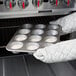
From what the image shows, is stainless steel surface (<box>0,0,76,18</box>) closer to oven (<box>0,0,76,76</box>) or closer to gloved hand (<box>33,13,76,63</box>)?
oven (<box>0,0,76,76</box>)

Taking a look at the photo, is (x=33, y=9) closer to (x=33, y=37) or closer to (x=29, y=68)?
(x=33, y=37)

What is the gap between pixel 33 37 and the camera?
1.00 m

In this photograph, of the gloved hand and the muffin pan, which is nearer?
the gloved hand

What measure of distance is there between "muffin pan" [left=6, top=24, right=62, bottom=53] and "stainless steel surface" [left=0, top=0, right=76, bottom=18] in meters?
0.11

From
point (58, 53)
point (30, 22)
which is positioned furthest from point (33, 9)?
point (58, 53)

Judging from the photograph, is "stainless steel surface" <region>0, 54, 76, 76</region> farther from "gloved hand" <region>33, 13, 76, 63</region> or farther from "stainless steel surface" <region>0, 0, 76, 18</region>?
"stainless steel surface" <region>0, 0, 76, 18</region>

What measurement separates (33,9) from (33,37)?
0.18 meters

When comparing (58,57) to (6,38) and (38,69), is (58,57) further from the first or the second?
(6,38)

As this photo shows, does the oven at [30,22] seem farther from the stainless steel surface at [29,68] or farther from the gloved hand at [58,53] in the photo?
the gloved hand at [58,53]

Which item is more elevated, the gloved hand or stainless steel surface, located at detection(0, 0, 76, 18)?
stainless steel surface, located at detection(0, 0, 76, 18)

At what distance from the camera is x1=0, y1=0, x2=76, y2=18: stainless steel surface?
0.99 metres

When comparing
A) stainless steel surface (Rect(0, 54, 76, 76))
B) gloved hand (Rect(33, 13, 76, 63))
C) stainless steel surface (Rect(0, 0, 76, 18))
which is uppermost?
stainless steel surface (Rect(0, 0, 76, 18))

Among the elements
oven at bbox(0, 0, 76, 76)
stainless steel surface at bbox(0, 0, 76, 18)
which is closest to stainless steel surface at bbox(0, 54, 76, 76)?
oven at bbox(0, 0, 76, 76)

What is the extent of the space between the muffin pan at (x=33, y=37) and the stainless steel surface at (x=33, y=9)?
11cm
